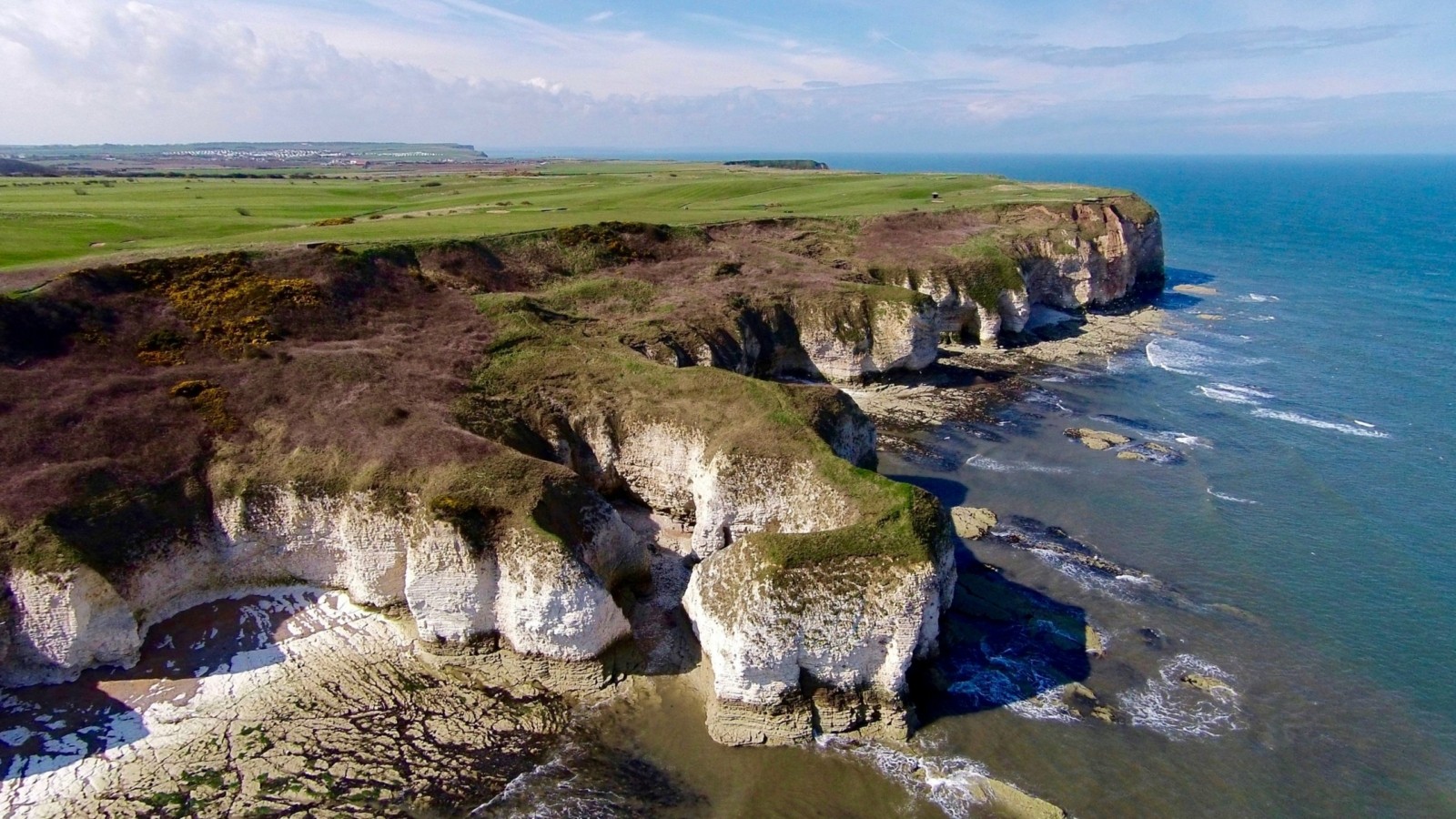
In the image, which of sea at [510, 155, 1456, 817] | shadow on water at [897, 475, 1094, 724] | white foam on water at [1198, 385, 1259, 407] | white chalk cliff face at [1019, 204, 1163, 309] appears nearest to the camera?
sea at [510, 155, 1456, 817]

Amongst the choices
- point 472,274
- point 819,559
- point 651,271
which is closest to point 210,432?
point 472,274

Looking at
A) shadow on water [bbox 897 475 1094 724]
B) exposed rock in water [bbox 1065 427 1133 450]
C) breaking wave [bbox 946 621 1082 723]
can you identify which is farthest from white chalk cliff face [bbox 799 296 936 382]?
breaking wave [bbox 946 621 1082 723]

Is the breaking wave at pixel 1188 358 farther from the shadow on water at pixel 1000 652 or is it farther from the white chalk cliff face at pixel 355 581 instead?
the white chalk cliff face at pixel 355 581

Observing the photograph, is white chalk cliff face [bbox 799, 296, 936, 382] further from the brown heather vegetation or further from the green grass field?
the green grass field

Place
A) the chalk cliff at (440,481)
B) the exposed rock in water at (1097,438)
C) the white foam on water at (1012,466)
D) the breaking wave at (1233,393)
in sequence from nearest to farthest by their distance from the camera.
Answer: the chalk cliff at (440,481) < the white foam on water at (1012,466) < the exposed rock in water at (1097,438) < the breaking wave at (1233,393)

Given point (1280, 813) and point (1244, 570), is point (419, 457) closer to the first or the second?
point (1280, 813)

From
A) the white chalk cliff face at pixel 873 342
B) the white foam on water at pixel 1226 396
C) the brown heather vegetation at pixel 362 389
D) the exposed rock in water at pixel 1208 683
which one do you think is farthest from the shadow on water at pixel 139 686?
the white foam on water at pixel 1226 396

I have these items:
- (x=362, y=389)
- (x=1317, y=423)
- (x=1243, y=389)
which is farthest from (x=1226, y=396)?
(x=362, y=389)
